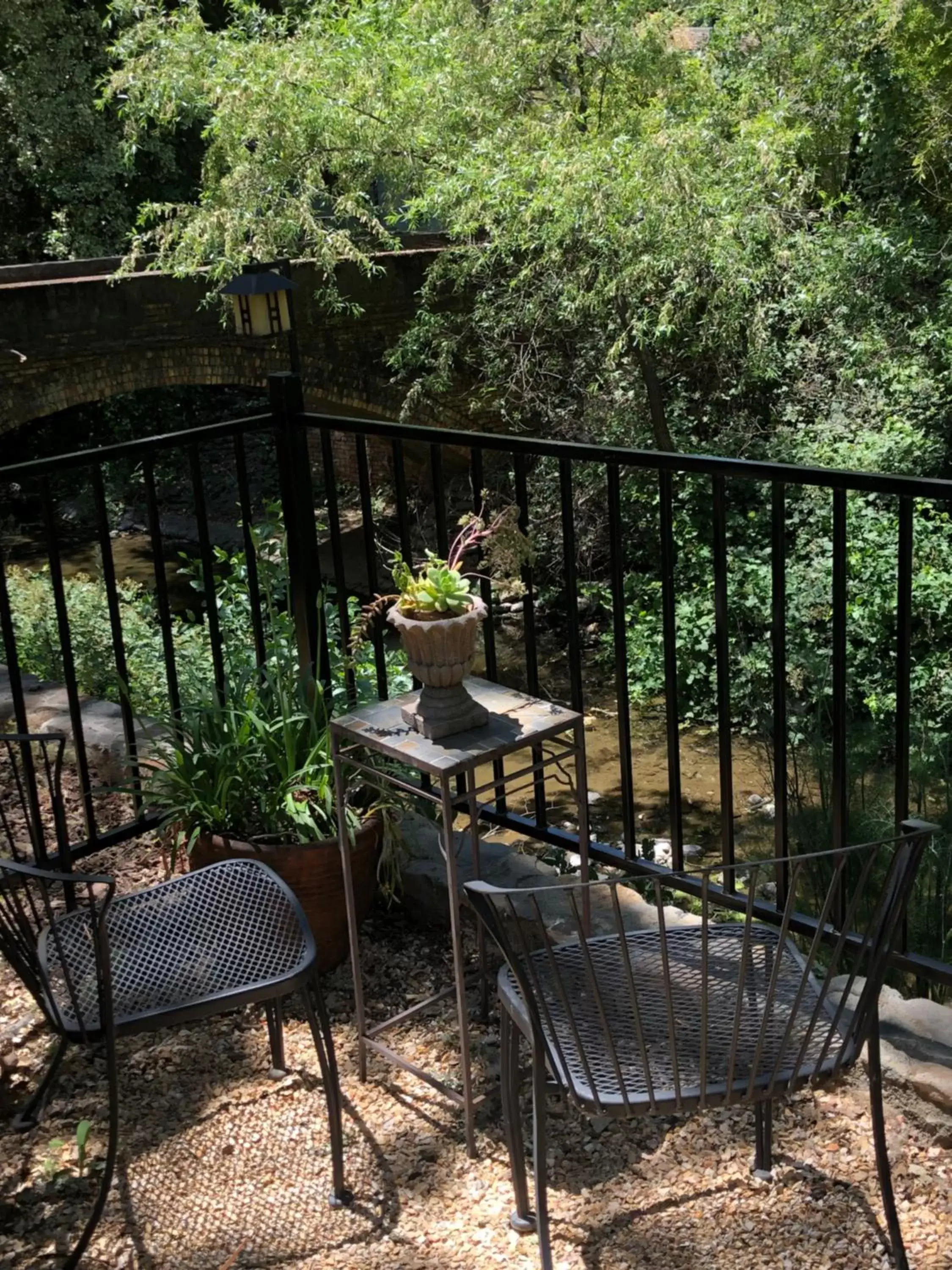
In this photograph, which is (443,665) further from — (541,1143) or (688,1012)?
(541,1143)

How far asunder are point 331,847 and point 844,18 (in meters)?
9.59

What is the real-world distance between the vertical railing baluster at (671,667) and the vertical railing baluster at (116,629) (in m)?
1.20

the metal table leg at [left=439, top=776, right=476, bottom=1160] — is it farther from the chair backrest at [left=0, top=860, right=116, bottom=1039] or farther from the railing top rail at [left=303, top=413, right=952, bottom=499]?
the railing top rail at [left=303, top=413, right=952, bottom=499]

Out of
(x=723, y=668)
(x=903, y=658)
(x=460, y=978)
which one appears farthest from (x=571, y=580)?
(x=460, y=978)

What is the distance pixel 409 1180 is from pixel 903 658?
123 cm

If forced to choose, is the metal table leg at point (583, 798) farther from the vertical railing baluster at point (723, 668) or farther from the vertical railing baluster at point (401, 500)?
the vertical railing baluster at point (401, 500)

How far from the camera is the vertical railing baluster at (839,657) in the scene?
2178 millimetres

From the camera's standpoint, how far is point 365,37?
10.4m

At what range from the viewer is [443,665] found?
2279 millimetres

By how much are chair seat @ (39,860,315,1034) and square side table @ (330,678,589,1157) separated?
27cm

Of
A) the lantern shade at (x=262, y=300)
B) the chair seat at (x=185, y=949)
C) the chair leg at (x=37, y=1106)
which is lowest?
the chair leg at (x=37, y=1106)

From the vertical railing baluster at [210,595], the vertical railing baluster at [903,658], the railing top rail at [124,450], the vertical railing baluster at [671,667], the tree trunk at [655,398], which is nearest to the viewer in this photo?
the vertical railing baluster at [903,658]

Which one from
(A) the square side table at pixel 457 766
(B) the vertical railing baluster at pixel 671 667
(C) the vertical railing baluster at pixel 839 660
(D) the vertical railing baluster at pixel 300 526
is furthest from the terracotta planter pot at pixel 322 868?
(C) the vertical railing baluster at pixel 839 660

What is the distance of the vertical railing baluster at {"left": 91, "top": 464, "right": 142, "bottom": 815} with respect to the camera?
9.37ft
